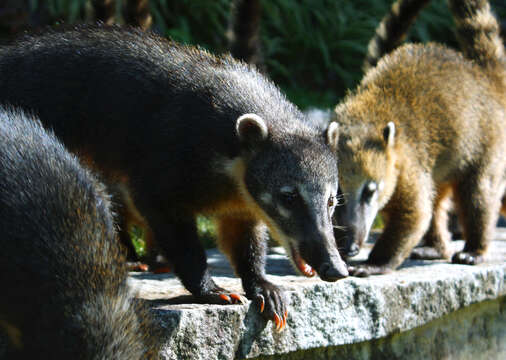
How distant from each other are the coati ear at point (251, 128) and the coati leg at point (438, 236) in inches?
97.5

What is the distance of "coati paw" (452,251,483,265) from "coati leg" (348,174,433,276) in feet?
0.98

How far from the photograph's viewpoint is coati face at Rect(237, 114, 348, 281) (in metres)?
3.38

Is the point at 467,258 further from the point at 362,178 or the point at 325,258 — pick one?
the point at 325,258

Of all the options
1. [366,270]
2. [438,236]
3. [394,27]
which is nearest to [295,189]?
[366,270]

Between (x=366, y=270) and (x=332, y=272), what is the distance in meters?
1.51

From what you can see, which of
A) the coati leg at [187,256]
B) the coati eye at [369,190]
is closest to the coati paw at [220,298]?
the coati leg at [187,256]

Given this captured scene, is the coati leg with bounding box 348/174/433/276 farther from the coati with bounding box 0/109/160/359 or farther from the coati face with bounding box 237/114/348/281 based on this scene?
the coati with bounding box 0/109/160/359

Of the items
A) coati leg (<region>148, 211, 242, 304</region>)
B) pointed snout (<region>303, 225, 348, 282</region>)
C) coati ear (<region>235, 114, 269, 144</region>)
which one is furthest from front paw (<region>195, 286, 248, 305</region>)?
coati ear (<region>235, 114, 269, 144</region>)

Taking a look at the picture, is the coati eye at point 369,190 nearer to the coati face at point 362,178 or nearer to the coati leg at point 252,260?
the coati face at point 362,178

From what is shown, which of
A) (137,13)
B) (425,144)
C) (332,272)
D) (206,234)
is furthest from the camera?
(206,234)

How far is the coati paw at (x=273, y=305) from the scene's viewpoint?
3535mm

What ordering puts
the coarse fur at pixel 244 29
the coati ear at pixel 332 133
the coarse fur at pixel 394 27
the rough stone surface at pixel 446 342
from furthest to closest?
the coarse fur at pixel 394 27 → the coarse fur at pixel 244 29 → the rough stone surface at pixel 446 342 → the coati ear at pixel 332 133

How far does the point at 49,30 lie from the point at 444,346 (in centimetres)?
289

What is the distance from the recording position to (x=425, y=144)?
5355 millimetres
